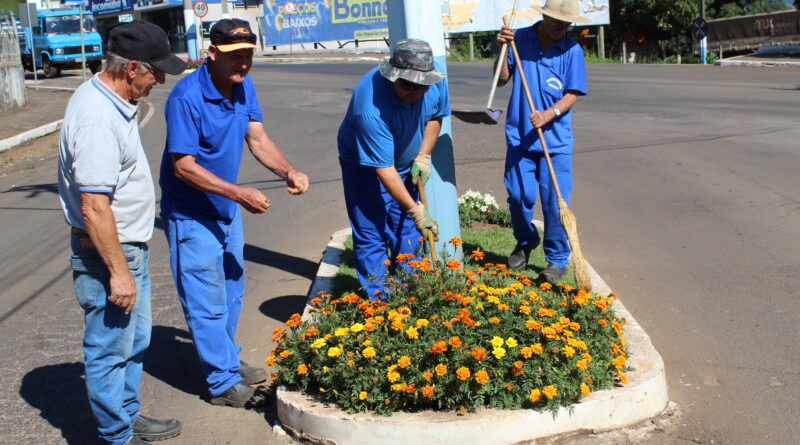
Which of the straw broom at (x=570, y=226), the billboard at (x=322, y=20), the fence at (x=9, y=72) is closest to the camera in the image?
the straw broom at (x=570, y=226)

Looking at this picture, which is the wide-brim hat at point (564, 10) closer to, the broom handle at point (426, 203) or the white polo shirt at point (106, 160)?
the broom handle at point (426, 203)

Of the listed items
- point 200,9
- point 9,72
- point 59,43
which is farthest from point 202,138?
point 59,43

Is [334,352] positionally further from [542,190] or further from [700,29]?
[700,29]

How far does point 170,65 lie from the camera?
371 cm

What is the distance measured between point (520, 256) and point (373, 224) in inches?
65.1

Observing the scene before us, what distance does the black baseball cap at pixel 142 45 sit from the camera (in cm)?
359

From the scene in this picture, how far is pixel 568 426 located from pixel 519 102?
2696 mm

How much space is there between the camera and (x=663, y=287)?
6082mm

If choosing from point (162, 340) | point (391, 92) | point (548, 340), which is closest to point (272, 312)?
point (162, 340)

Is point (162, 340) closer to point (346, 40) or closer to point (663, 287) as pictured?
point (663, 287)

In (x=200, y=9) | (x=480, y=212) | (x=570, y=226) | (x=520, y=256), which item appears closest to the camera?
Answer: (x=570, y=226)

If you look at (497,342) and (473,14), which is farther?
(473,14)

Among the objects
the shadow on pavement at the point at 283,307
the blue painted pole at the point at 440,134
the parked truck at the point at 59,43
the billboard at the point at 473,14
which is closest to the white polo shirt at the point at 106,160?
the blue painted pole at the point at 440,134

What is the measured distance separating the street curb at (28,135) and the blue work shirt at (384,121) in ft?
39.0
